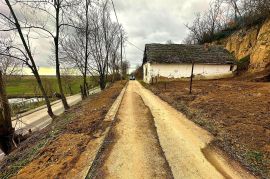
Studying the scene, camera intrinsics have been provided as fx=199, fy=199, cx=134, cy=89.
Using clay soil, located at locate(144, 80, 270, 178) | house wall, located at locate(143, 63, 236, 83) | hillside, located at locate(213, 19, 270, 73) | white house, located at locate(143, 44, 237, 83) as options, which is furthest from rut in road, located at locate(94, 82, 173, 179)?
white house, located at locate(143, 44, 237, 83)

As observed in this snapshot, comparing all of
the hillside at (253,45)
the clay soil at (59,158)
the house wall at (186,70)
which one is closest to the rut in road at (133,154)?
the clay soil at (59,158)

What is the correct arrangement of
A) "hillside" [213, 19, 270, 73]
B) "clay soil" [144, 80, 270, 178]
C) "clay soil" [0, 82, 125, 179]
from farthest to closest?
"hillside" [213, 19, 270, 73]
"clay soil" [144, 80, 270, 178]
"clay soil" [0, 82, 125, 179]

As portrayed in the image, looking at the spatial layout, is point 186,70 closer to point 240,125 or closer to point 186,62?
point 186,62

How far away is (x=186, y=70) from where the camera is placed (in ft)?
89.5

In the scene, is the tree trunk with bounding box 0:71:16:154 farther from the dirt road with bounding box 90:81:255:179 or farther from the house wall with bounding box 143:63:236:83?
the house wall with bounding box 143:63:236:83

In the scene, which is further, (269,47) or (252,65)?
(252,65)

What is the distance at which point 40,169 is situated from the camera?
4.76 metres

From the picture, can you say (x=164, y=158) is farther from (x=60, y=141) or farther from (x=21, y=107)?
(x=21, y=107)

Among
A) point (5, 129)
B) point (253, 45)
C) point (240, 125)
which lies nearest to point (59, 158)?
point (240, 125)

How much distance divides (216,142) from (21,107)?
32.3m

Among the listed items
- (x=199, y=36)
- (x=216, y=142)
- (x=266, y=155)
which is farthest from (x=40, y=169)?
(x=199, y=36)

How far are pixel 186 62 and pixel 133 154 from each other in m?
23.6

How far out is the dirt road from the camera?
429 centimetres

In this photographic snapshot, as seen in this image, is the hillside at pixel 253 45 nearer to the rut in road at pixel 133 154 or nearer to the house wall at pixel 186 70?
the house wall at pixel 186 70
